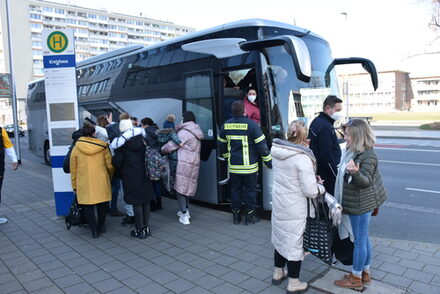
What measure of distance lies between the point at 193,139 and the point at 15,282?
3196mm

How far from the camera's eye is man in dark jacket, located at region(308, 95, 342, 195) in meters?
4.82

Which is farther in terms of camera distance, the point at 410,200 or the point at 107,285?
the point at 410,200

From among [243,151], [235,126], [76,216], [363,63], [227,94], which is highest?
[363,63]

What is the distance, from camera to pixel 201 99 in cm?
665

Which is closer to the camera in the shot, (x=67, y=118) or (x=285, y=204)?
(x=285, y=204)

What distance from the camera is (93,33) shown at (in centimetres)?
10900

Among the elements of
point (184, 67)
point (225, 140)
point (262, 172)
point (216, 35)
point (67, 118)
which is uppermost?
point (216, 35)

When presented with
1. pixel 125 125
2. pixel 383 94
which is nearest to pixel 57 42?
pixel 125 125

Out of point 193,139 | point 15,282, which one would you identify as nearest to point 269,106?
point 193,139

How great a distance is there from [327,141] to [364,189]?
1.44 m

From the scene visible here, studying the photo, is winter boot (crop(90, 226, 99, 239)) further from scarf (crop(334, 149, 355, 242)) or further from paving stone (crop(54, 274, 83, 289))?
scarf (crop(334, 149, 355, 242))

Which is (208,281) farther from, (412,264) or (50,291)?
(412,264)

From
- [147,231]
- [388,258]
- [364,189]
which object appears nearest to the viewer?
[364,189]

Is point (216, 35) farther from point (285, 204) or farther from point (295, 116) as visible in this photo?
point (285, 204)
